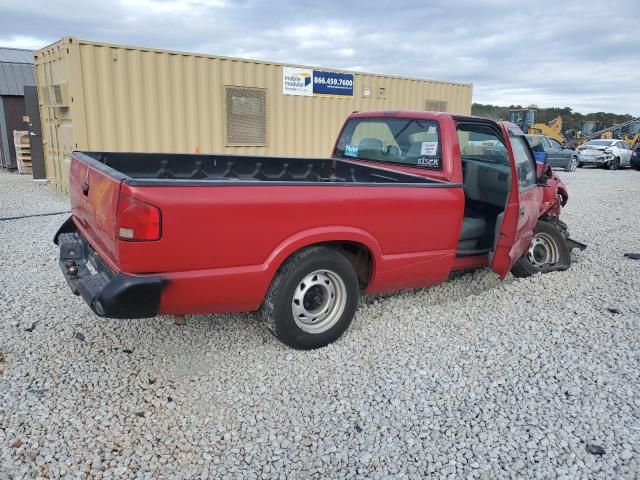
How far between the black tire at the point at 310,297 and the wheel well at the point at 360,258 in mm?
170

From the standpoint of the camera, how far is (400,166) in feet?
16.4

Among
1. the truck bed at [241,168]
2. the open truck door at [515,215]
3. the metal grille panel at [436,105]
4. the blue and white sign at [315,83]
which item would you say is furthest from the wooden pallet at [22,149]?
the open truck door at [515,215]

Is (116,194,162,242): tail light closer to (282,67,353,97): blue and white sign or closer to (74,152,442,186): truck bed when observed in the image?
(74,152,442,186): truck bed

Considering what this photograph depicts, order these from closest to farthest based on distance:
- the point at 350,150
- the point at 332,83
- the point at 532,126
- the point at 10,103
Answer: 1. the point at 350,150
2. the point at 332,83
3. the point at 10,103
4. the point at 532,126

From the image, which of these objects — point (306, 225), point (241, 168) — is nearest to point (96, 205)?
point (306, 225)

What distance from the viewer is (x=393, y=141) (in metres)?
5.11

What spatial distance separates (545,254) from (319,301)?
11.3ft

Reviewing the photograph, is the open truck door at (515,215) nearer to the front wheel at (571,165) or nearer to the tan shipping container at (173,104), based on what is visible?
the tan shipping container at (173,104)

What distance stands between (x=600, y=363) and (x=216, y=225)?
295 centimetres

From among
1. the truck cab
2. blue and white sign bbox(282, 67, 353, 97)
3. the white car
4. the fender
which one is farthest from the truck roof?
the white car

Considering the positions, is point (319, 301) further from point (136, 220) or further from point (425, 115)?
point (425, 115)

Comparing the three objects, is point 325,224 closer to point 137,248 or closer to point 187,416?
point 137,248

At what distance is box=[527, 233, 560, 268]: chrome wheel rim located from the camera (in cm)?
592

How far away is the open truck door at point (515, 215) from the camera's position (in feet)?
15.1
